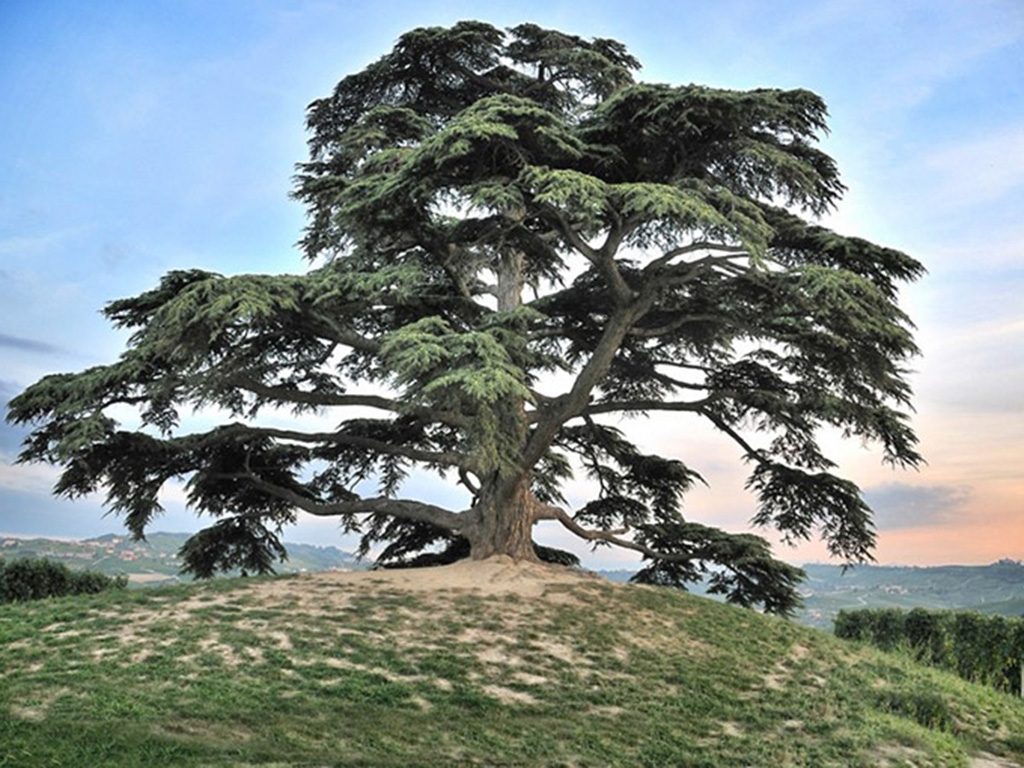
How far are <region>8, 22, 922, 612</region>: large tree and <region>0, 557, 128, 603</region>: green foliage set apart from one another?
1.44 metres

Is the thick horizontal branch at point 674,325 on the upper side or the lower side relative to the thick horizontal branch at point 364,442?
upper

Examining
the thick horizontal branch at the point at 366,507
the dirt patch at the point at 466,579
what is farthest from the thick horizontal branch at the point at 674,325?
the thick horizontal branch at the point at 366,507

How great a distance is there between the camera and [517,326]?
1345 cm

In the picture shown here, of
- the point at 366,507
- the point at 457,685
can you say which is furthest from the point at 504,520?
the point at 457,685

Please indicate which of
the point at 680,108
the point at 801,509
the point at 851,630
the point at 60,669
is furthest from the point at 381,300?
the point at 851,630

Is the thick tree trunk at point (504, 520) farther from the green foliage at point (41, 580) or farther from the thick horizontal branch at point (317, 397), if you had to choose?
the green foliage at point (41, 580)

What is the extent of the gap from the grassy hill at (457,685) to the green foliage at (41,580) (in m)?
2.49

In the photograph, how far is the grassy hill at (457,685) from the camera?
7699 millimetres

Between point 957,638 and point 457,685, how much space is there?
9979mm

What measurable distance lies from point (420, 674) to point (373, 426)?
9.17m

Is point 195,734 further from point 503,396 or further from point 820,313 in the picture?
point 820,313

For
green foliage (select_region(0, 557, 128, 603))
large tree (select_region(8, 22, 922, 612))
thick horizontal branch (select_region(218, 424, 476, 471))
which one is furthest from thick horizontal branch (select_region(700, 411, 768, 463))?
green foliage (select_region(0, 557, 128, 603))

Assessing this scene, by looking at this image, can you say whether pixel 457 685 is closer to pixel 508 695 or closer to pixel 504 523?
pixel 508 695

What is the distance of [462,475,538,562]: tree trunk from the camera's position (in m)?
16.0
